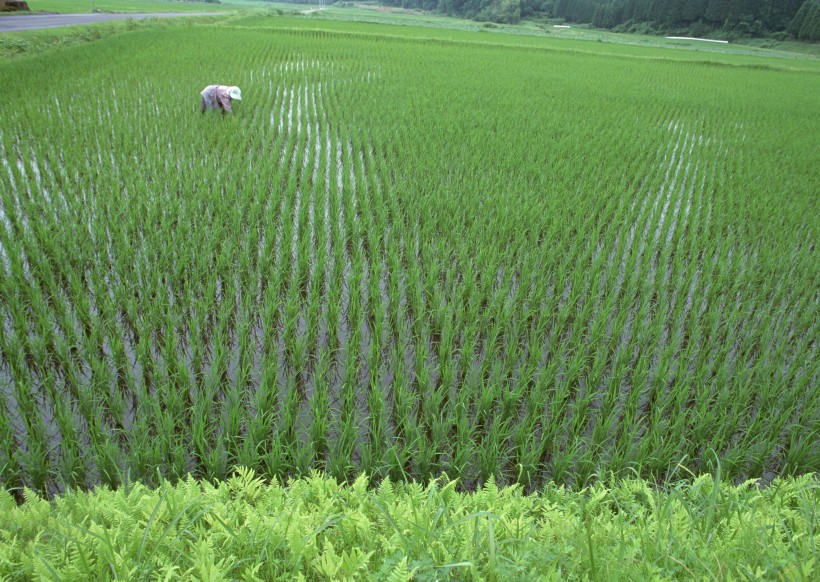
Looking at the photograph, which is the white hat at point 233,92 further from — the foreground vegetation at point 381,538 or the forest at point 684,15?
the forest at point 684,15

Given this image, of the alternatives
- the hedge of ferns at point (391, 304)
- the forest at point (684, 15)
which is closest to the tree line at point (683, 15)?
the forest at point (684, 15)

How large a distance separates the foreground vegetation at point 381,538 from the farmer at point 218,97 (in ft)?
19.6

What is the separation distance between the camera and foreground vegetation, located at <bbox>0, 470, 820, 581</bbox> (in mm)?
1017

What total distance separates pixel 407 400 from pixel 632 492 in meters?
0.90

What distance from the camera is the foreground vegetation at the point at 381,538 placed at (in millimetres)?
1017

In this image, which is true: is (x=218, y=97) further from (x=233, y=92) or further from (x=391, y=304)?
(x=391, y=304)

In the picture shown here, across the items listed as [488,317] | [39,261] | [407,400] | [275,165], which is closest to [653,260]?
[488,317]

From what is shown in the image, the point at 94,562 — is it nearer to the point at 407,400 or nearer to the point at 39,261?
the point at 407,400

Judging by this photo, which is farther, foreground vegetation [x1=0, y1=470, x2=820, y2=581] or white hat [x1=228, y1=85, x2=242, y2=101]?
white hat [x1=228, y1=85, x2=242, y2=101]

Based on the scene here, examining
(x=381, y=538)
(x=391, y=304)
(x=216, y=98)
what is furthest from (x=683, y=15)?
(x=381, y=538)

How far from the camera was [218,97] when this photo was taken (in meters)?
6.35

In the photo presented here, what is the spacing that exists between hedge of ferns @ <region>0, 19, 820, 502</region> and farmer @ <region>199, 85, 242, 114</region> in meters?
0.30

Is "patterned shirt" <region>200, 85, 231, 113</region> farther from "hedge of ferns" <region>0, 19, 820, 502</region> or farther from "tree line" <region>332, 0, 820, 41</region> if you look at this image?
"tree line" <region>332, 0, 820, 41</region>

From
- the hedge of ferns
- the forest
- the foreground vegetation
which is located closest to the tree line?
the forest
